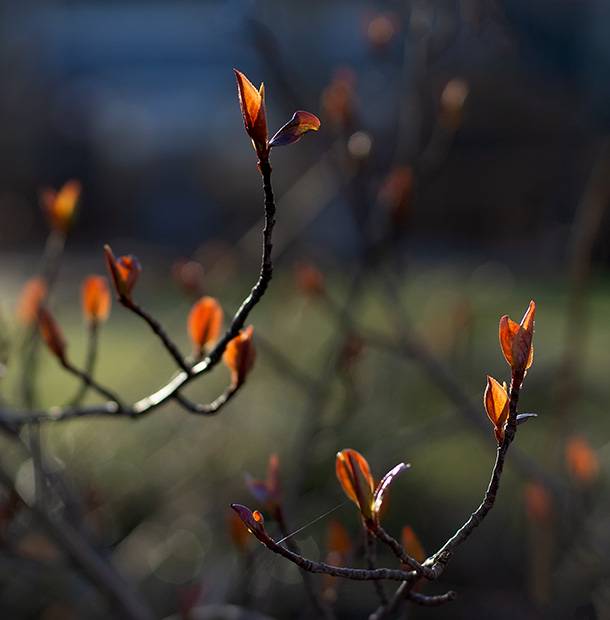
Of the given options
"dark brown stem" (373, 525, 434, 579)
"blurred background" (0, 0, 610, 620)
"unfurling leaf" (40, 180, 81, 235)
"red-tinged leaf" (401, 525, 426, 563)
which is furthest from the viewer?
"blurred background" (0, 0, 610, 620)

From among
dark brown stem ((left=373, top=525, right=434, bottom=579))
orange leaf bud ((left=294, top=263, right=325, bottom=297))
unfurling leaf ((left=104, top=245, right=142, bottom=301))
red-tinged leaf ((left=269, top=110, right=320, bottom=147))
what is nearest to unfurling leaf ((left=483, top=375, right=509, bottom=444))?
dark brown stem ((left=373, top=525, right=434, bottom=579))

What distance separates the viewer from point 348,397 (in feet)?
6.91

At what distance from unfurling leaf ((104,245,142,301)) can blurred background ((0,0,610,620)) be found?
476 mm

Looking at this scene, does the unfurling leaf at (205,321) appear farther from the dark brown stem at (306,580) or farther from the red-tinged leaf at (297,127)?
the red-tinged leaf at (297,127)

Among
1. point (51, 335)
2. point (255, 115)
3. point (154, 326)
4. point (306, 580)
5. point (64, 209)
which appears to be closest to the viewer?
point (255, 115)

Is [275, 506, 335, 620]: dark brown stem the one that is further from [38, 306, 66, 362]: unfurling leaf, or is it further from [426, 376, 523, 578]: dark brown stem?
[38, 306, 66, 362]: unfurling leaf

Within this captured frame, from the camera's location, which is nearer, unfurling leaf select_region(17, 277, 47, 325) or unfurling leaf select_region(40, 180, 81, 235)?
unfurling leaf select_region(40, 180, 81, 235)

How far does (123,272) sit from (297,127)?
313 mm

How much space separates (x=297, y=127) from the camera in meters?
0.90

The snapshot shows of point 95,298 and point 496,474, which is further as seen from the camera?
point 95,298

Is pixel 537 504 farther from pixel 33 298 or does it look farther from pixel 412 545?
pixel 33 298

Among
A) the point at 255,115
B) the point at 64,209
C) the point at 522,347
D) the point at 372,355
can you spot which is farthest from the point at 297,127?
the point at 372,355

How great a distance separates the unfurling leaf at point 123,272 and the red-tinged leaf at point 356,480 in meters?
0.30

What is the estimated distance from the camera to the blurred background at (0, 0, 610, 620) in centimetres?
212
